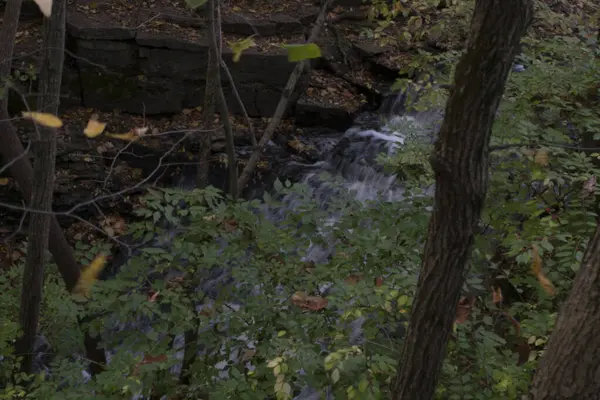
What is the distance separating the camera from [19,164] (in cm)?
557

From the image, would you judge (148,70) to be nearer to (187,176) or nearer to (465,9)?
(187,176)

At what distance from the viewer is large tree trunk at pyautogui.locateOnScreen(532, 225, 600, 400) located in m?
1.98

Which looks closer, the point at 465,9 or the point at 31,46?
the point at 465,9

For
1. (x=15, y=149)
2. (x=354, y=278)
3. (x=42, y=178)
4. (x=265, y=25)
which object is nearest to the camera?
(x=354, y=278)

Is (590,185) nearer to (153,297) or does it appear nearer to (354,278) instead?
(354,278)

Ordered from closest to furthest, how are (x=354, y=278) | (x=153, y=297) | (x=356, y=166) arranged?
(x=354, y=278) < (x=153, y=297) < (x=356, y=166)

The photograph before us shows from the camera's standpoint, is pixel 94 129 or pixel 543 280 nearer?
pixel 94 129

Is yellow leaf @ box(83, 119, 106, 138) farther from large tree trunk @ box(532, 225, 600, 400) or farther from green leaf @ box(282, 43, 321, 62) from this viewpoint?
large tree trunk @ box(532, 225, 600, 400)

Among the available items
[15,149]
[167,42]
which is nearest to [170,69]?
[167,42]

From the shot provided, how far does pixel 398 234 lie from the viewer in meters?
3.59

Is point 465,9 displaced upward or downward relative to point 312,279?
upward

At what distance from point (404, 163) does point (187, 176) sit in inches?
243

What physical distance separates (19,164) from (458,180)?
471cm

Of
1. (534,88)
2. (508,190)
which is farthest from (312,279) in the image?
(534,88)
